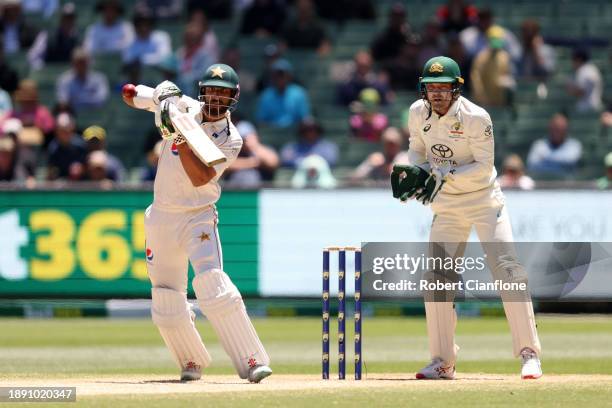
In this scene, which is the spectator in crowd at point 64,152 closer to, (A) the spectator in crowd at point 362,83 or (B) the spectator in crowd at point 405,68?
(A) the spectator in crowd at point 362,83

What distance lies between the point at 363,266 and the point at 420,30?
38.2ft

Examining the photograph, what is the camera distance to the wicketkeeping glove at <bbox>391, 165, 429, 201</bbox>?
10.0m

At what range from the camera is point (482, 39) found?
20125 mm

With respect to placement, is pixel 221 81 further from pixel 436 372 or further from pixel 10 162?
pixel 10 162

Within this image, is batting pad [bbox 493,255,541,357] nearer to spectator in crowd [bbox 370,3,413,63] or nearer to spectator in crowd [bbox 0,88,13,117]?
spectator in crowd [bbox 370,3,413,63]

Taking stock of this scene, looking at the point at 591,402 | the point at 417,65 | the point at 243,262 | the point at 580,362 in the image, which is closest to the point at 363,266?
the point at 591,402

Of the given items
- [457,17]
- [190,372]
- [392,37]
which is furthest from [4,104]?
[190,372]

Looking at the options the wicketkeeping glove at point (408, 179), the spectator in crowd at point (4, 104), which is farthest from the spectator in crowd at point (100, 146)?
the wicketkeeping glove at point (408, 179)

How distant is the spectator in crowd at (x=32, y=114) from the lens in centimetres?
2016

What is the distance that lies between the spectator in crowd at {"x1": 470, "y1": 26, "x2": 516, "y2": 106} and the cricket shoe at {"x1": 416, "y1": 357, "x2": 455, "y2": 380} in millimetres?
9541

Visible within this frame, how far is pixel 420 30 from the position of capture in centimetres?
2130

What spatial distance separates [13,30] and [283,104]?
5199 millimetres

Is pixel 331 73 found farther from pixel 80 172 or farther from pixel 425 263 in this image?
pixel 425 263

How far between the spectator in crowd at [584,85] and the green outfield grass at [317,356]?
3801 mm
